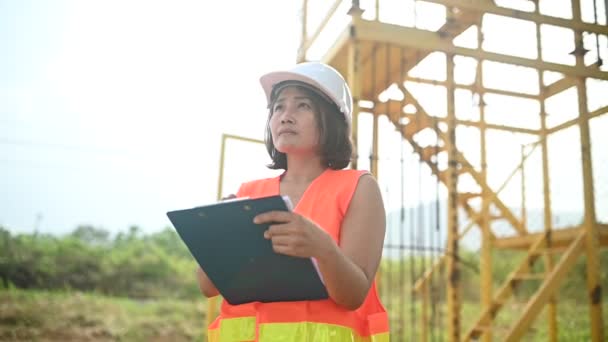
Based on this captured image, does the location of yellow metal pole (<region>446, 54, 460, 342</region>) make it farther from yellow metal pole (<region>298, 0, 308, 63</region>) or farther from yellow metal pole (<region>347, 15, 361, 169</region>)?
yellow metal pole (<region>298, 0, 308, 63</region>)

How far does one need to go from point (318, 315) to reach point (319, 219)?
255 mm

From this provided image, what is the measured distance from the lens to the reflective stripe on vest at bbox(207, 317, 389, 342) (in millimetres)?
1193

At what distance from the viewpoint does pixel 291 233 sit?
1036 mm

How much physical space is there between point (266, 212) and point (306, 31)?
4503mm

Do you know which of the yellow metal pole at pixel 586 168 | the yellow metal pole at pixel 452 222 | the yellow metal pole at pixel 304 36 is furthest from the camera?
the yellow metal pole at pixel 304 36

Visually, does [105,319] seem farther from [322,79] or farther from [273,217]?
[273,217]

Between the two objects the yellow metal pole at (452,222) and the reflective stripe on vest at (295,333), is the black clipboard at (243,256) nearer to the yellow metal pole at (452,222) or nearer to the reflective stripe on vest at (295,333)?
the reflective stripe on vest at (295,333)

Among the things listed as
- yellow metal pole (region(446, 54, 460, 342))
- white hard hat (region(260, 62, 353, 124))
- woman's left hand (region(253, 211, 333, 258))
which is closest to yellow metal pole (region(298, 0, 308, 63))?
yellow metal pole (region(446, 54, 460, 342))

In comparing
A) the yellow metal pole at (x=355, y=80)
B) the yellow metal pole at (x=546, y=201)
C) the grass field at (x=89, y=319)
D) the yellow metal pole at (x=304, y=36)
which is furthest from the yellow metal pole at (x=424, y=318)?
the grass field at (x=89, y=319)

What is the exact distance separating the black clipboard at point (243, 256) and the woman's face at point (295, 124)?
42cm

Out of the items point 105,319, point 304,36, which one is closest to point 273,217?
point 304,36

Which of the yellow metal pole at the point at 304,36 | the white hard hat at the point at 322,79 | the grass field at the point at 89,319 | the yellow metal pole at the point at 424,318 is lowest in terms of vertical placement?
the grass field at the point at 89,319

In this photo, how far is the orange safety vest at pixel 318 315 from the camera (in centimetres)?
121

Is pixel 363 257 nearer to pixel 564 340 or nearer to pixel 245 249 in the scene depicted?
pixel 245 249
